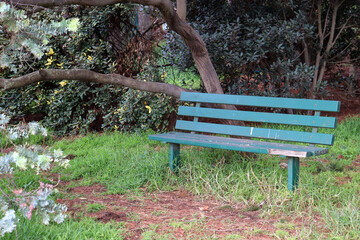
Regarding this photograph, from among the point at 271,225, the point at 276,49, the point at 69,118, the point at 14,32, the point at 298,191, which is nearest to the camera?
the point at 14,32

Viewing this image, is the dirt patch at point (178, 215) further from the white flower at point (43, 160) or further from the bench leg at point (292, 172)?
the white flower at point (43, 160)

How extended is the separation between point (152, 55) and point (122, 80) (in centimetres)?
270

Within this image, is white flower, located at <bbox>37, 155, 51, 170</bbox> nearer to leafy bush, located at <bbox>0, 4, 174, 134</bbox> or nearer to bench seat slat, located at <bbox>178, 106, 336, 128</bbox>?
bench seat slat, located at <bbox>178, 106, 336, 128</bbox>

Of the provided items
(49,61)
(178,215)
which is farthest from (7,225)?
(49,61)

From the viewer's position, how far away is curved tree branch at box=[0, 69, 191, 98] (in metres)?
4.25

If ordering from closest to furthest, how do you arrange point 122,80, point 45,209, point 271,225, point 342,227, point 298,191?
point 45,209
point 342,227
point 271,225
point 298,191
point 122,80

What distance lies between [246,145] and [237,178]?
41cm

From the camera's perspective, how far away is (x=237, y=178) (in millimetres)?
4152

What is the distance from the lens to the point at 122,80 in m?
4.96

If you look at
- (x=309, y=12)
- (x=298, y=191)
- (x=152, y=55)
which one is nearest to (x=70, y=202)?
(x=298, y=191)

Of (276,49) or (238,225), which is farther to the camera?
(276,49)

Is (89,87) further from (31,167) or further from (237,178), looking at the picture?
(31,167)

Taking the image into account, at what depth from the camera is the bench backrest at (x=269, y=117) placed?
3781 millimetres

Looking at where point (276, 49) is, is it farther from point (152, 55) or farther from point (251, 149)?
point (251, 149)
